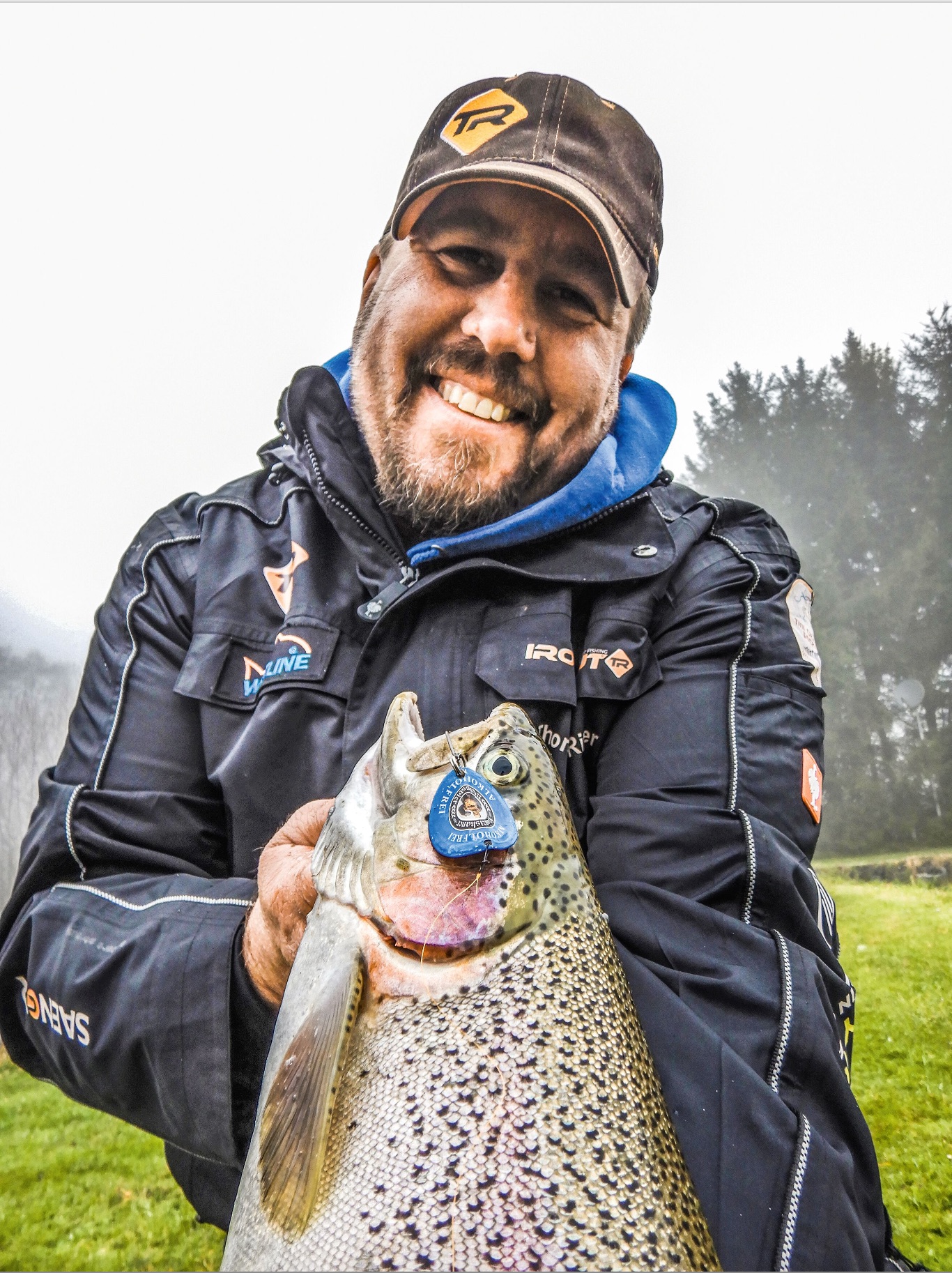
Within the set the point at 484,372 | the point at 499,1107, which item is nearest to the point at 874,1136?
the point at 499,1107

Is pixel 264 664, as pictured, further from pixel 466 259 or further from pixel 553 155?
pixel 553 155

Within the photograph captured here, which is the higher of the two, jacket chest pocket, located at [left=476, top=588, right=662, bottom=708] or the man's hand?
jacket chest pocket, located at [left=476, top=588, right=662, bottom=708]

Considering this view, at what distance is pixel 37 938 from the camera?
1907 millimetres

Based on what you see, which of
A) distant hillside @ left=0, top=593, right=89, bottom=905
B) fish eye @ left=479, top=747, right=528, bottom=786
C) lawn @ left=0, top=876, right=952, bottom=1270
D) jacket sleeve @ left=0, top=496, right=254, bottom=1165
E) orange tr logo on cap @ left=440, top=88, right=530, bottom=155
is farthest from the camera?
distant hillside @ left=0, top=593, right=89, bottom=905

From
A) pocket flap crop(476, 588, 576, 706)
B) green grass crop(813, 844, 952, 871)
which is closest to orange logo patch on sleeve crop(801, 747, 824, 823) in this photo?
pocket flap crop(476, 588, 576, 706)

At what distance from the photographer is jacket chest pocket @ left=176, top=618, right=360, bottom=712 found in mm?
2141

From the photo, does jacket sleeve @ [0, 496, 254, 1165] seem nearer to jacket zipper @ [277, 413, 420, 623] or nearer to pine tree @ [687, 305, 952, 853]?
jacket zipper @ [277, 413, 420, 623]

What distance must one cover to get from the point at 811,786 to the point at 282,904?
4.28 ft

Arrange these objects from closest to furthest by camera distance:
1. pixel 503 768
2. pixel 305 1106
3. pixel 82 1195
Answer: pixel 305 1106 → pixel 503 768 → pixel 82 1195

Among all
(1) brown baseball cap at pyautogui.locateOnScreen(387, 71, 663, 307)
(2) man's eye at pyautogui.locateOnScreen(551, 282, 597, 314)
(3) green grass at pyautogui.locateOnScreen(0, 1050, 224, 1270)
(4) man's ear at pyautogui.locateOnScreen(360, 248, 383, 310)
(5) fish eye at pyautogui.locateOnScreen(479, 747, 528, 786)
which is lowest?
(3) green grass at pyautogui.locateOnScreen(0, 1050, 224, 1270)

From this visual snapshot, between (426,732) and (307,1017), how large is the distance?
0.91m

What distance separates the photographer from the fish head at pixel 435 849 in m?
1.25

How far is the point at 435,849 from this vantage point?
4.05 ft

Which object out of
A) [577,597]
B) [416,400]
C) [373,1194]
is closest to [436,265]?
[416,400]
